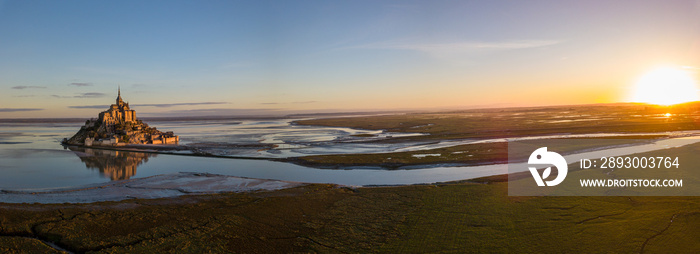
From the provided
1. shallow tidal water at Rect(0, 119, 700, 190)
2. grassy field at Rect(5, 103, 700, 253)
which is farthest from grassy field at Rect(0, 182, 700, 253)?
shallow tidal water at Rect(0, 119, 700, 190)

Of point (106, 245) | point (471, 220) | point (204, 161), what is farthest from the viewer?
point (204, 161)

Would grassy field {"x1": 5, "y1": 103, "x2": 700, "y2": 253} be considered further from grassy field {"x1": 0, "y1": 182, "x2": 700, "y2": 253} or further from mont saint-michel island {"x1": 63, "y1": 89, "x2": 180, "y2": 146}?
mont saint-michel island {"x1": 63, "y1": 89, "x2": 180, "y2": 146}

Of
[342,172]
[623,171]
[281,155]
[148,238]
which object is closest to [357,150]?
[281,155]

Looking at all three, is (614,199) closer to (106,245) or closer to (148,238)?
(148,238)

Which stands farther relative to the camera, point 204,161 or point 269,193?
point 204,161

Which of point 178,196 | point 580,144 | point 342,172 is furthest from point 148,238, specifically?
point 580,144

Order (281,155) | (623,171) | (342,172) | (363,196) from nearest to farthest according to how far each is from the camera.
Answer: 1. (363,196)
2. (623,171)
3. (342,172)
4. (281,155)
